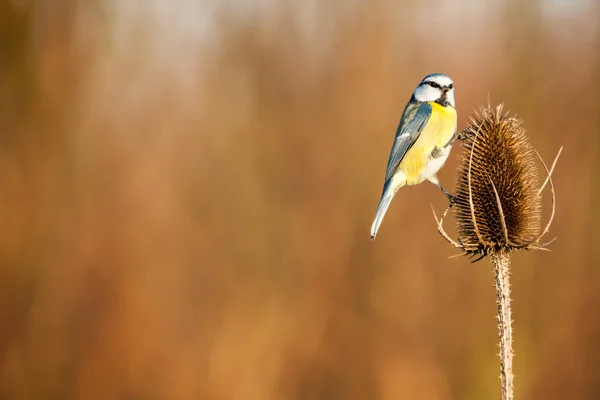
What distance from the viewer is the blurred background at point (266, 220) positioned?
21.5 ft

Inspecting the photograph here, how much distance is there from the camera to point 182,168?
7.63 m

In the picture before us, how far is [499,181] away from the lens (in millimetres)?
3598

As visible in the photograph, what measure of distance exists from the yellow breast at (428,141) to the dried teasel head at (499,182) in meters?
0.58

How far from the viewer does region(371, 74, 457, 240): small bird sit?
4.46 meters

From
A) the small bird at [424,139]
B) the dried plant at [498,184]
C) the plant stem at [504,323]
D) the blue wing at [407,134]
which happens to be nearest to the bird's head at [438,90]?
the small bird at [424,139]

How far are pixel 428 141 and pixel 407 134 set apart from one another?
17 centimetres

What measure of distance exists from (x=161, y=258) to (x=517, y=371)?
4.21 metres

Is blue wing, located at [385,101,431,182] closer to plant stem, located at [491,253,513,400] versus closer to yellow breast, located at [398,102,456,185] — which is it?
yellow breast, located at [398,102,456,185]

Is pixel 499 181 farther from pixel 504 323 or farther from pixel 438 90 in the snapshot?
pixel 438 90

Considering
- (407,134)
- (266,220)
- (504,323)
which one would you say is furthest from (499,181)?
(266,220)

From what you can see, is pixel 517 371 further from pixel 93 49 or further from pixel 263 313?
pixel 93 49

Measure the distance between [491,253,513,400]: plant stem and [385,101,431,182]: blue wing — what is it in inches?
59.0

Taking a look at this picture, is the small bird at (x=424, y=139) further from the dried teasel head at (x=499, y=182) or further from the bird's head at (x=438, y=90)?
the dried teasel head at (x=499, y=182)

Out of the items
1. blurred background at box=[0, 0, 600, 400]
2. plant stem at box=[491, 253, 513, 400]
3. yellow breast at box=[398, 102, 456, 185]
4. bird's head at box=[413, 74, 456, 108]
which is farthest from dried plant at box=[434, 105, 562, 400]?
blurred background at box=[0, 0, 600, 400]
